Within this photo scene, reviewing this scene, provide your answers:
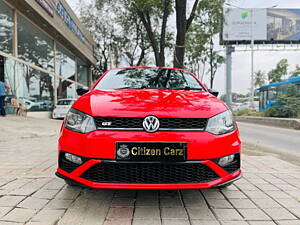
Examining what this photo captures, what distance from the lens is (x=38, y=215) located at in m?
2.08

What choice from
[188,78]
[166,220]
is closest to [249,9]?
[188,78]

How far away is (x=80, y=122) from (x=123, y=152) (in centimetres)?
50

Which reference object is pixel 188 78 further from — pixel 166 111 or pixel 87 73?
pixel 87 73

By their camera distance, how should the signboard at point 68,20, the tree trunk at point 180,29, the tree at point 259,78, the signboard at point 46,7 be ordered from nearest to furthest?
the tree trunk at point 180,29
the signboard at point 46,7
the signboard at point 68,20
the tree at point 259,78

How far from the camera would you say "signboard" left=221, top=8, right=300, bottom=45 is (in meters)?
31.9

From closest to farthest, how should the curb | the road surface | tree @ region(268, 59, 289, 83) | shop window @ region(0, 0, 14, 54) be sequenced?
the road surface
shop window @ region(0, 0, 14, 54)
the curb
tree @ region(268, 59, 289, 83)

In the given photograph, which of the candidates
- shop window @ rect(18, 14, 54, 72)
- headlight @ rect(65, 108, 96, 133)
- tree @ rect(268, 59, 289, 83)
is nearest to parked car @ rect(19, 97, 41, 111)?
shop window @ rect(18, 14, 54, 72)

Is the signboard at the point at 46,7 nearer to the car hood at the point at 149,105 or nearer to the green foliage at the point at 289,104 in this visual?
the car hood at the point at 149,105

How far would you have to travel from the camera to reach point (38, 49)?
13016mm

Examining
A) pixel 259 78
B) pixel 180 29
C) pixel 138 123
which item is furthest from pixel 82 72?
pixel 259 78

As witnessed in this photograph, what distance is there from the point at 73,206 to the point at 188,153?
119 cm

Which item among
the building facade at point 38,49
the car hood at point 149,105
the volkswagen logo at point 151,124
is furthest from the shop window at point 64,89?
the volkswagen logo at point 151,124

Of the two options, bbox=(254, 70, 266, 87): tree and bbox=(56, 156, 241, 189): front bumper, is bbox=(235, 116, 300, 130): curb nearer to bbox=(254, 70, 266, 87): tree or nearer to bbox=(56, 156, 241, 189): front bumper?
bbox=(56, 156, 241, 189): front bumper

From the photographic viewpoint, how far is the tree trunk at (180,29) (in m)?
7.41
